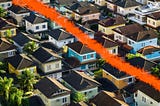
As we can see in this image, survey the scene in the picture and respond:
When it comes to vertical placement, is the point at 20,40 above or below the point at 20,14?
above

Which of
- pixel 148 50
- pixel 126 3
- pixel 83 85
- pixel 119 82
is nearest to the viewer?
pixel 83 85

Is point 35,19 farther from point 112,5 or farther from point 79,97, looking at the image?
point 79,97

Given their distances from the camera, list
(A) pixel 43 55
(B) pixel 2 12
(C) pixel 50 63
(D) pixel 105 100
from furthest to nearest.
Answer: (B) pixel 2 12 < (A) pixel 43 55 < (C) pixel 50 63 < (D) pixel 105 100

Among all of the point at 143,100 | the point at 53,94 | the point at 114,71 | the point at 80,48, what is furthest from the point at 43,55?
the point at 143,100

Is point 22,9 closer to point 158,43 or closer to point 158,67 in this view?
point 158,43

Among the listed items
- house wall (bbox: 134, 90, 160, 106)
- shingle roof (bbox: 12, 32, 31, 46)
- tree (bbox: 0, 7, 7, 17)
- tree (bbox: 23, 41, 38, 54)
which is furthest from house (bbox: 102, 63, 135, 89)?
tree (bbox: 0, 7, 7, 17)

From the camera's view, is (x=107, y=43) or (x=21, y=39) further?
(x=21, y=39)

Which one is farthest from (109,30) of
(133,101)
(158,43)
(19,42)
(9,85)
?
(9,85)

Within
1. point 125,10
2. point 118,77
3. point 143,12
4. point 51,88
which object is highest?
point 51,88
